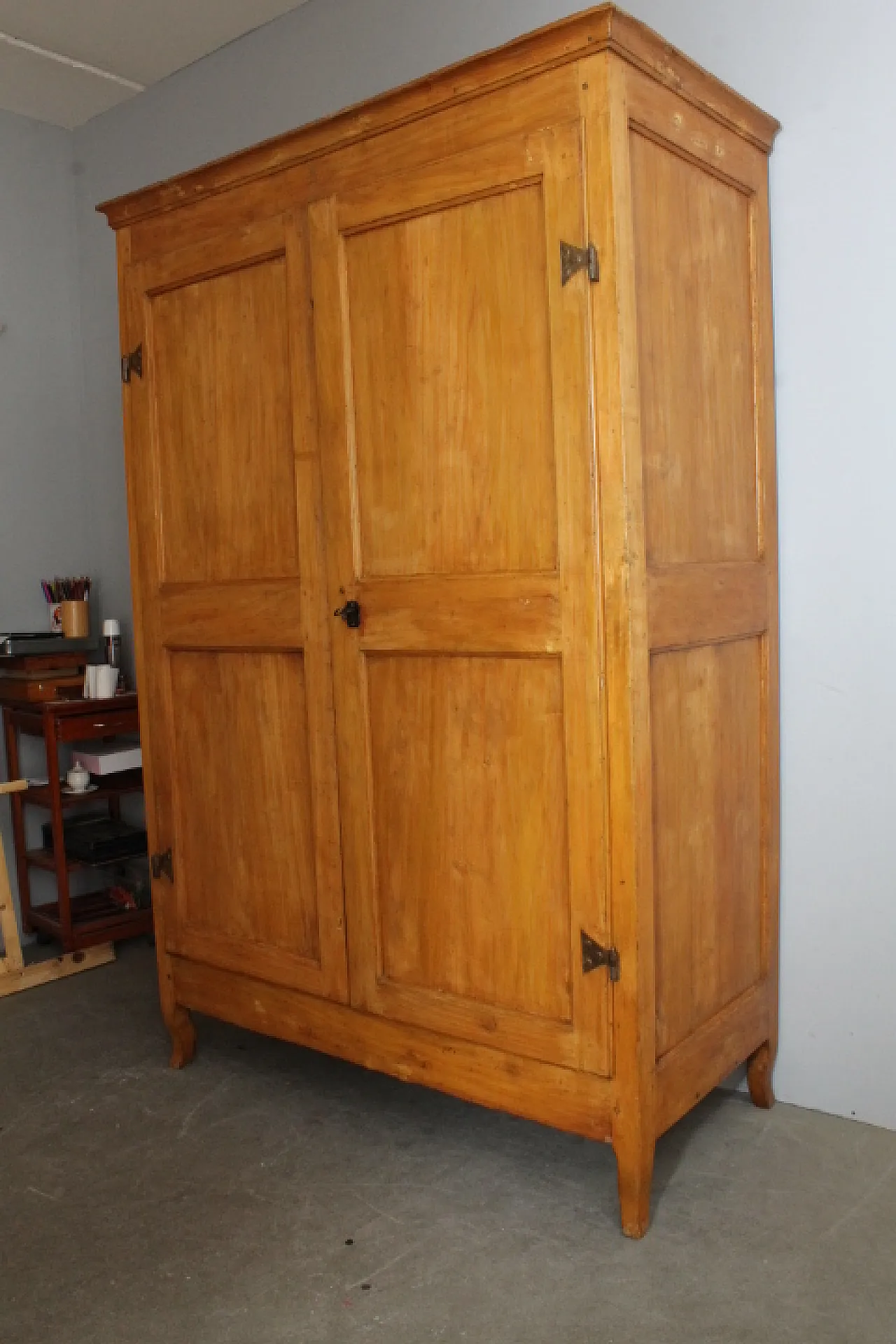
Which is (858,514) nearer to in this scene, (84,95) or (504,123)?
(504,123)

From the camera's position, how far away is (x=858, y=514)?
7.65 feet

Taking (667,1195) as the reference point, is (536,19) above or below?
above

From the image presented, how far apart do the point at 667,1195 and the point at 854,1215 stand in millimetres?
329

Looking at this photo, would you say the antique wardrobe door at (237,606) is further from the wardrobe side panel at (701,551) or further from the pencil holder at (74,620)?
the pencil holder at (74,620)

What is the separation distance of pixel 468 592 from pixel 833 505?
820mm

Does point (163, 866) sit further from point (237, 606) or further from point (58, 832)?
point (58, 832)

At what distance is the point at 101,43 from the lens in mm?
3426

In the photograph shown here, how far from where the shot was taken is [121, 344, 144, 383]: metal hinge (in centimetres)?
268

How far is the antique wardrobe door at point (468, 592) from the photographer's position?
Result: 1.97 m

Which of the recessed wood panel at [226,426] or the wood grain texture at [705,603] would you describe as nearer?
the wood grain texture at [705,603]

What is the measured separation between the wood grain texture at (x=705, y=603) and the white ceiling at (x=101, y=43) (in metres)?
2.19

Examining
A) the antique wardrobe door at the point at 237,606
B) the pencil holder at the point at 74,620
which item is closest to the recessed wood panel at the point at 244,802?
the antique wardrobe door at the point at 237,606

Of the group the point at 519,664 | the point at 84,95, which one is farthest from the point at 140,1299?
the point at 84,95

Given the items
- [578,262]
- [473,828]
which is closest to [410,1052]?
[473,828]
